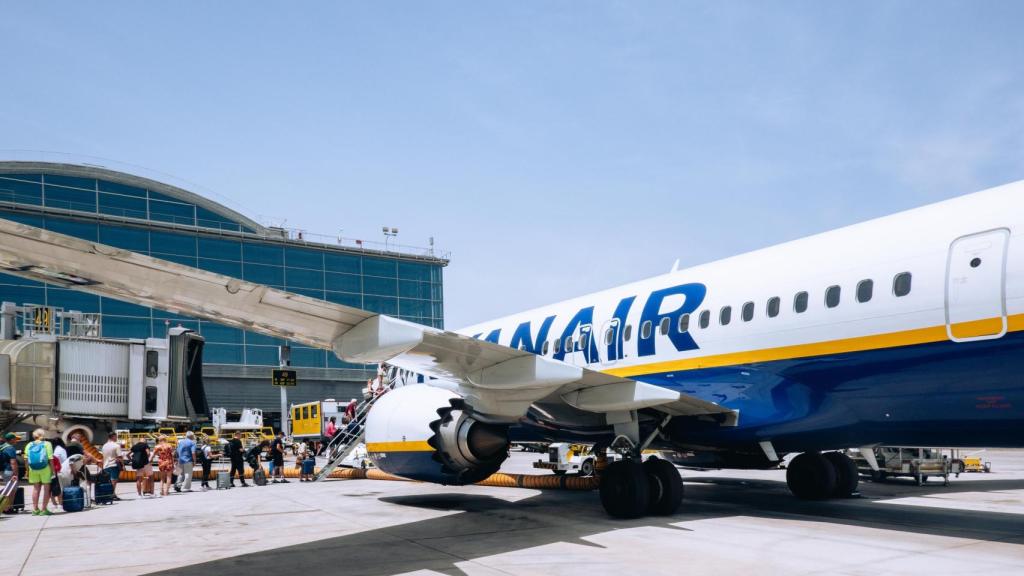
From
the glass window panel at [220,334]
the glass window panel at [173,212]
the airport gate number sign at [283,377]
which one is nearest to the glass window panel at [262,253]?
the glass window panel at [173,212]

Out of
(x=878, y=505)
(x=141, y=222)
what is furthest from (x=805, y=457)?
(x=141, y=222)

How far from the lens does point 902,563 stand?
7910 millimetres

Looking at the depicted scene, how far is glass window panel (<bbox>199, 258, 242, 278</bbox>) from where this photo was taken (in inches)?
2226

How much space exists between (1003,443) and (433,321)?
58.8 meters

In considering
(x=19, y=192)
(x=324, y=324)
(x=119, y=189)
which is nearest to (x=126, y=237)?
(x=119, y=189)

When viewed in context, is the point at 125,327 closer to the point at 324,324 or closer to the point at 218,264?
the point at 218,264

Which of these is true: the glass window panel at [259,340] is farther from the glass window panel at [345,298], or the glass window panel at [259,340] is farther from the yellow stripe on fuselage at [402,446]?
the yellow stripe on fuselage at [402,446]

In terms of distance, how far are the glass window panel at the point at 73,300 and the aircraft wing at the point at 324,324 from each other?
49.7 meters

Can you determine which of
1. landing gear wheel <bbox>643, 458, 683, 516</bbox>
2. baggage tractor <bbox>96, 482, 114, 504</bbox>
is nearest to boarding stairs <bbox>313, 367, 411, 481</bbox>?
baggage tractor <bbox>96, 482, 114, 504</bbox>

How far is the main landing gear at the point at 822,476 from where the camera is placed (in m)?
14.0

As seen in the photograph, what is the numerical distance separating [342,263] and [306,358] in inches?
311

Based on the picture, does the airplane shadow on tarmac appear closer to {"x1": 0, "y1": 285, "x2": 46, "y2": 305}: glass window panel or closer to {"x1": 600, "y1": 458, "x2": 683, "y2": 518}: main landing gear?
{"x1": 600, "y1": 458, "x2": 683, "y2": 518}: main landing gear

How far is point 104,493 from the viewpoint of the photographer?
55.8 ft

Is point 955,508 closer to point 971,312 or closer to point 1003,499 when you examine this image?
point 1003,499
